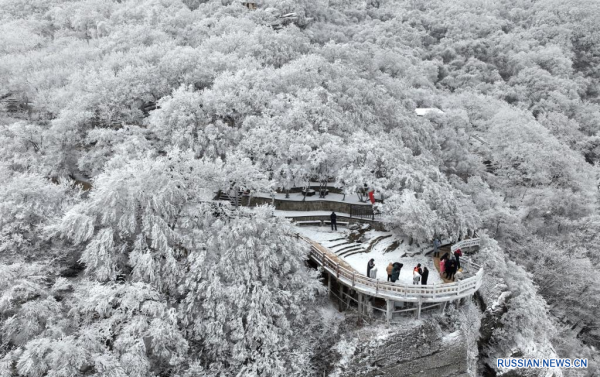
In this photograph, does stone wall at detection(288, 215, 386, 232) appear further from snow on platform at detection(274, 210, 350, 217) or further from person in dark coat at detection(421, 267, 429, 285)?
person in dark coat at detection(421, 267, 429, 285)

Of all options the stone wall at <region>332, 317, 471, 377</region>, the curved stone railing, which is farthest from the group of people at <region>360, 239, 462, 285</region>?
→ the curved stone railing

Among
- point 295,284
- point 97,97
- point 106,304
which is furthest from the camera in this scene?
point 97,97

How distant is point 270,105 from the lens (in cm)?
2659

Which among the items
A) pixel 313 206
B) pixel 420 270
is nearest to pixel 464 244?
pixel 420 270

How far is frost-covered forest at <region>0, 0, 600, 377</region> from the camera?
1568 cm

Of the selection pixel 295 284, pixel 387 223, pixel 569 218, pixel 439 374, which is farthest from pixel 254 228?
pixel 569 218

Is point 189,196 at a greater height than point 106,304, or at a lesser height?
greater

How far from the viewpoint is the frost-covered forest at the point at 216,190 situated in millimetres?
15680

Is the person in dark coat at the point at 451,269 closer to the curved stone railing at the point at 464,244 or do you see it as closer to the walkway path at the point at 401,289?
the walkway path at the point at 401,289

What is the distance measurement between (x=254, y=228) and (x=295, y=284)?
9.74 feet

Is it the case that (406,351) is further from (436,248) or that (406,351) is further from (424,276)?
(436,248)

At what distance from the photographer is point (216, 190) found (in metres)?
21.5

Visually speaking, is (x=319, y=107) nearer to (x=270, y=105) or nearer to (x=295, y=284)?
(x=270, y=105)

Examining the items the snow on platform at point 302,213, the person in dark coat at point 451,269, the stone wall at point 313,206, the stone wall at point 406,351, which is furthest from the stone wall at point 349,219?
the stone wall at point 406,351
